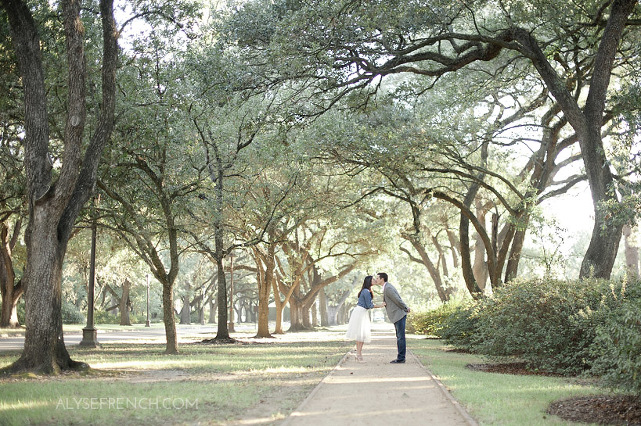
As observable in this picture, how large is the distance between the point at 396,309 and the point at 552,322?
3460mm

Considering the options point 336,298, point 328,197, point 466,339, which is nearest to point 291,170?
point 328,197

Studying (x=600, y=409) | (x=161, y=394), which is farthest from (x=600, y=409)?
(x=161, y=394)

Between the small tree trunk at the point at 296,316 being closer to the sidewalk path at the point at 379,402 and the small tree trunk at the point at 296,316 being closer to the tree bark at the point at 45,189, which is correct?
the tree bark at the point at 45,189

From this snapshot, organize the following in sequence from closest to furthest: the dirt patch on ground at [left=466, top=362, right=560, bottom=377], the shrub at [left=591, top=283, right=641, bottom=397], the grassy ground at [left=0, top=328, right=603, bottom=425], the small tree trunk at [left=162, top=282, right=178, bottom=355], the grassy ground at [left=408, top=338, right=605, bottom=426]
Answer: the shrub at [left=591, top=283, right=641, bottom=397] → the grassy ground at [left=408, top=338, right=605, bottom=426] → the grassy ground at [left=0, top=328, right=603, bottom=425] → the dirt patch on ground at [left=466, top=362, right=560, bottom=377] → the small tree trunk at [left=162, top=282, right=178, bottom=355]

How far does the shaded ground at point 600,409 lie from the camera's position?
20.7 feet

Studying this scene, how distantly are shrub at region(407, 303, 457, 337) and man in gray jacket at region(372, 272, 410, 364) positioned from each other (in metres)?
10.6

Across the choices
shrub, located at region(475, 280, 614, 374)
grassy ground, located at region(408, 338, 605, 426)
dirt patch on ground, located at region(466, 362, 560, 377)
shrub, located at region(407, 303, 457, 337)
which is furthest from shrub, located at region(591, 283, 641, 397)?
shrub, located at region(407, 303, 457, 337)

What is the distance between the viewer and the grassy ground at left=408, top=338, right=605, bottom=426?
650 cm

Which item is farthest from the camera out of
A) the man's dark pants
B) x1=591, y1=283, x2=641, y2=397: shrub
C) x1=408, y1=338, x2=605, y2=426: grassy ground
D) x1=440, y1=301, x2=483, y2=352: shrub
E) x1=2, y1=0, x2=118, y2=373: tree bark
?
x1=440, y1=301, x2=483, y2=352: shrub

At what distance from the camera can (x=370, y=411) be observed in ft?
22.8

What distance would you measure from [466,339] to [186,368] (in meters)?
9.85

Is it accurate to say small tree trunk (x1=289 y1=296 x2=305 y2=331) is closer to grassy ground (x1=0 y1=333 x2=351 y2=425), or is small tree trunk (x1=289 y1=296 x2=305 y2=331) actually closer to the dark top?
the dark top

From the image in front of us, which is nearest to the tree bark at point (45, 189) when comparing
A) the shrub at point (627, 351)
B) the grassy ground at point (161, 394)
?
the grassy ground at point (161, 394)

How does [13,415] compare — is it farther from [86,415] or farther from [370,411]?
[370,411]
